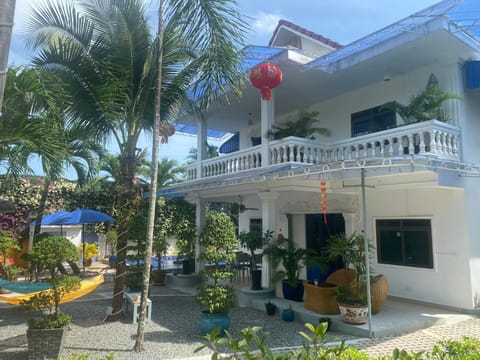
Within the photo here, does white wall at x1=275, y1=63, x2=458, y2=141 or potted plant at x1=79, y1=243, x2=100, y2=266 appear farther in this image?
potted plant at x1=79, y1=243, x2=100, y2=266

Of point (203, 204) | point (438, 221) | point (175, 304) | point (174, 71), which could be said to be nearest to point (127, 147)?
point (174, 71)

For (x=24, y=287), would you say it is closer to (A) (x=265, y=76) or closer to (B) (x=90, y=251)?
(A) (x=265, y=76)

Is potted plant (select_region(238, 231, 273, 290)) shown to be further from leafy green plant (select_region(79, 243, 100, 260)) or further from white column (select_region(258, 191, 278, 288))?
leafy green plant (select_region(79, 243, 100, 260))

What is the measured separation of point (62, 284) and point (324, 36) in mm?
11538

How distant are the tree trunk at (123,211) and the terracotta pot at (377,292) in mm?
Result: 5337

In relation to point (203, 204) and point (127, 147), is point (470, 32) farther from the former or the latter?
point (203, 204)

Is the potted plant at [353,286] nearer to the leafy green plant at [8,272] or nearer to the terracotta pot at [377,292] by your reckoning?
the terracotta pot at [377,292]

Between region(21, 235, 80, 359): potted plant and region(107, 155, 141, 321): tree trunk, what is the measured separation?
1.76 metres

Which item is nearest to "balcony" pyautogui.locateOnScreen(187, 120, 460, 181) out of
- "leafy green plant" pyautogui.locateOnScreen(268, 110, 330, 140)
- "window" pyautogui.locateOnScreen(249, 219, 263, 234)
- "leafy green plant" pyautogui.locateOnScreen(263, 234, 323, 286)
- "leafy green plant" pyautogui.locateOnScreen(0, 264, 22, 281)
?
"leafy green plant" pyautogui.locateOnScreen(268, 110, 330, 140)

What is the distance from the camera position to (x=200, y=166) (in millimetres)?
13055

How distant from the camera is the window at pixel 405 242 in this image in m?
9.03

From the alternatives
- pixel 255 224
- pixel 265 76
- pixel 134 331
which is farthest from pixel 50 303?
pixel 255 224

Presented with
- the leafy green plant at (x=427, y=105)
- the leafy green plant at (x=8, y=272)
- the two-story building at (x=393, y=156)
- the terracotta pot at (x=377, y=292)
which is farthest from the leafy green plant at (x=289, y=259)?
the leafy green plant at (x=8, y=272)

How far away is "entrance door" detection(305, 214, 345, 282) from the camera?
11.5 metres
